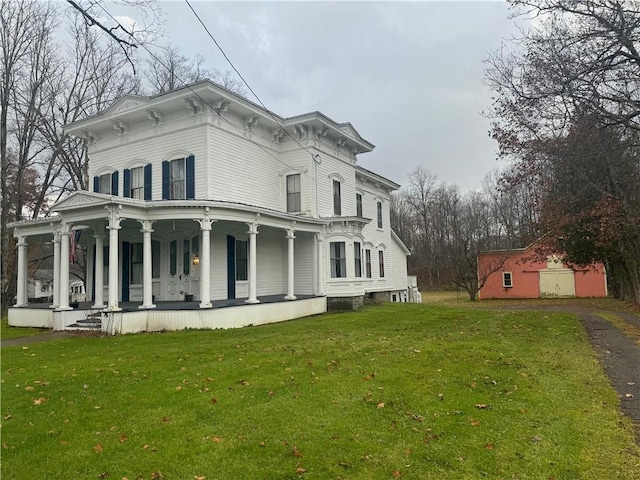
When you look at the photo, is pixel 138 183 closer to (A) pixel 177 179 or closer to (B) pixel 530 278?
(A) pixel 177 179

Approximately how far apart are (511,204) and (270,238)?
127 feet

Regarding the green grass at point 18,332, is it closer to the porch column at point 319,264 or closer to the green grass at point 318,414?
the green grass at point 318,414

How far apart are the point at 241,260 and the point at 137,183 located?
17.2 ft

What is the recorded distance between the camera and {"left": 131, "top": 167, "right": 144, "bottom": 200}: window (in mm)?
17625

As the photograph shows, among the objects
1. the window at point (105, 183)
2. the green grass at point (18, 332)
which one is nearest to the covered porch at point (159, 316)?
the green grass at point (18, 332)

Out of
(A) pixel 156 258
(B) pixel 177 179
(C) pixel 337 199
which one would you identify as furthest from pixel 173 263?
(C) pixel 337 199

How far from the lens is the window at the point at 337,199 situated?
2080 centimetres

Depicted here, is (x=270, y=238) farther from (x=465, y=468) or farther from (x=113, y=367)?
(x=465, y=468)

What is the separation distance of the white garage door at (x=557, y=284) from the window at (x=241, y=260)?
83.1 ft

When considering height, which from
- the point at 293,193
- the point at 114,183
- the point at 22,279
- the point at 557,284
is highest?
the point at 114,183

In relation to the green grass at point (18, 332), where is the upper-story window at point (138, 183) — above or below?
above

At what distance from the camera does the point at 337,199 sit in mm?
21031

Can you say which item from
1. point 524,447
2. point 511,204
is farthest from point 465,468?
point 511,204

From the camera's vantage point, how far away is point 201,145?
52.2 feet
